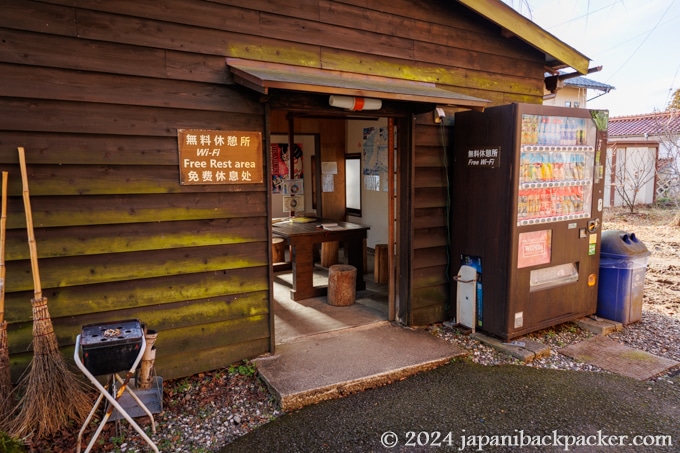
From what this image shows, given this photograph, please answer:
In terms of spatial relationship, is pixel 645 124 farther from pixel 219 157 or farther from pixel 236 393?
pixel 236 393

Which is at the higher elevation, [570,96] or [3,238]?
[570,96]

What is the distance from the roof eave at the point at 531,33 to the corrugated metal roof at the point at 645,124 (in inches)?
440

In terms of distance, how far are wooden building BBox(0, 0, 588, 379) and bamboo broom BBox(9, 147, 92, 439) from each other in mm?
155

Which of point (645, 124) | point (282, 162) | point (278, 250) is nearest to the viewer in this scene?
point (278, 250)

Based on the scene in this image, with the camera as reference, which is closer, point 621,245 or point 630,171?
point 621,245

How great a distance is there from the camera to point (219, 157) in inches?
140

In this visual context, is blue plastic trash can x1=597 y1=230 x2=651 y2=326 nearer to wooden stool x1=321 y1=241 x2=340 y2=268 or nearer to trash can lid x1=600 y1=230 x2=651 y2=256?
trash can lid x1=600 y1=230 x2=651 y2=256

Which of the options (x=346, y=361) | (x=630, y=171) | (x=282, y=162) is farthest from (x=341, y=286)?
(x=630, y=171)

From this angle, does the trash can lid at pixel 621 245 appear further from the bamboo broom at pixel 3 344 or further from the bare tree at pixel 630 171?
the bare tree at pixel 630 171

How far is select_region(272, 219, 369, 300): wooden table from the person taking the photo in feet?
18.6

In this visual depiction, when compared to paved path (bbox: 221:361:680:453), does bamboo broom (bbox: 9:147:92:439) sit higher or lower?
higher

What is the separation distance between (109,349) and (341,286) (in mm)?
3275

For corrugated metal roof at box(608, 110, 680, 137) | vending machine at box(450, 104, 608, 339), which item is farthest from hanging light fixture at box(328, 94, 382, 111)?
corrugated metal roof at box(608, 110, 680, 137)

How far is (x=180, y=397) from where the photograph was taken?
131 inches
